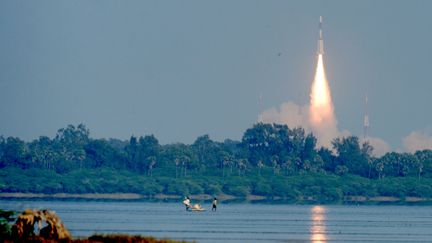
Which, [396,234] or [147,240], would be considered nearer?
[147,240]

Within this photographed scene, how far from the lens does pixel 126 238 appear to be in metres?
54.6

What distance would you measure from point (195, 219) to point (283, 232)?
29.7 meters

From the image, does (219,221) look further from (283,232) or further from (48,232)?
(48,232)

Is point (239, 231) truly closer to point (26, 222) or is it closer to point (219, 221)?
point (219, 221)

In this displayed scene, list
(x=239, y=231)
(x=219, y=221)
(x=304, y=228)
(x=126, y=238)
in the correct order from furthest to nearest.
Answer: (x=219, y=221) → (x=304, y=228) → (x=239, y=231) → (x=126, y=238)

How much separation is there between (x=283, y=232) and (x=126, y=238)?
55.0 m

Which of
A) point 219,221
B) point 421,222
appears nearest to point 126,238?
point 219,221

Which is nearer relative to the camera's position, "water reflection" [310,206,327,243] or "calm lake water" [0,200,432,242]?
"water reflection" [310,206,327,243]

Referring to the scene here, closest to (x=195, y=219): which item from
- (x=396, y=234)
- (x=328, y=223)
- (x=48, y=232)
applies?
(x=328, y=223)

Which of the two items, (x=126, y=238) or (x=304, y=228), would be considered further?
(x=304, y=228)

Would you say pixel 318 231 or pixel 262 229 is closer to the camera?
pixel 318 231

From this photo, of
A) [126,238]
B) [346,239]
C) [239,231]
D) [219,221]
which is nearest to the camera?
[126,238]

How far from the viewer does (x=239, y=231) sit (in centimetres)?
10806

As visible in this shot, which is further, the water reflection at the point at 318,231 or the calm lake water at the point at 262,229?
the calm lake water at the point at 262,229
